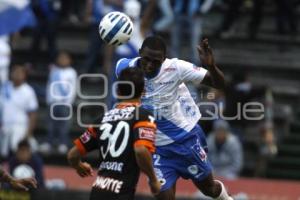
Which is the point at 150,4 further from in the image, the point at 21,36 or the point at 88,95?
the point at 21,36

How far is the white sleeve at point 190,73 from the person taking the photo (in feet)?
41.6

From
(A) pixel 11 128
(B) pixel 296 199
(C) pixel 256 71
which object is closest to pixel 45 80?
(A) pixel 11 128

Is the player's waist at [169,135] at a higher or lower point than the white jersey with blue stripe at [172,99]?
lower

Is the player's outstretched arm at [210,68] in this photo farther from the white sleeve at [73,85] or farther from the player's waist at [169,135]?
the white sleeve at [73,85]

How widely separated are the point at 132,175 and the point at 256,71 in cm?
1064

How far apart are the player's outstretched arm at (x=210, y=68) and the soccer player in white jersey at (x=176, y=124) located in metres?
0.01

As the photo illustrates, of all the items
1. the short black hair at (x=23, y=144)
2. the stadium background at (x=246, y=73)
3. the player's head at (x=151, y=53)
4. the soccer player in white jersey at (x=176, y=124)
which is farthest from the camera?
the stadium background at (x=246, y=73)

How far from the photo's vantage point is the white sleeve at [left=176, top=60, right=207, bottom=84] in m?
12.7

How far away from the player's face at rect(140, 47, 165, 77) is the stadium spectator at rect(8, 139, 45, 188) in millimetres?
5040

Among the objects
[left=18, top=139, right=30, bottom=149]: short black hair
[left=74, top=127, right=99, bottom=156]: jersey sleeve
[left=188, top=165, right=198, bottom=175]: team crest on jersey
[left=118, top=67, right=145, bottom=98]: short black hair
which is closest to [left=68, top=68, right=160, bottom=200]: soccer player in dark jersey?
[left=118, top=67, right=145, bottom=98]: short black hair

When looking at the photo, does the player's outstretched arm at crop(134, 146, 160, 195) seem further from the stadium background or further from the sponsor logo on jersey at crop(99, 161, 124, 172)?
the stadium background

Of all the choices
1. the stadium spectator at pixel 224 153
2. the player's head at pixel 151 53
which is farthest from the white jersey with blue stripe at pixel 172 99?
the stadium spectator at pixel 224 153

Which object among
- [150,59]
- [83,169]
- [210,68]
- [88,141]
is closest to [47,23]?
[150,59]

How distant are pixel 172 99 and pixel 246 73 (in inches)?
308
